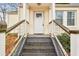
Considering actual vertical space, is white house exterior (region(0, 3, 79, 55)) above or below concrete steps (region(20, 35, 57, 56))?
above

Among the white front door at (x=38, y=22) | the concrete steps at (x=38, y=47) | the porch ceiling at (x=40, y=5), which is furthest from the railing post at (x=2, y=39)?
the white front door at (x=38, y=22)

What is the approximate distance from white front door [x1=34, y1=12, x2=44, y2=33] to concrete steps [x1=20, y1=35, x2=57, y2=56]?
1.94 meters

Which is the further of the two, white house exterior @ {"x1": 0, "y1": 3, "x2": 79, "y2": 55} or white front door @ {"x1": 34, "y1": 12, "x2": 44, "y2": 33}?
white front door @ {"x1": 34, "y1": 12, "x2": 44, "y2": 33}

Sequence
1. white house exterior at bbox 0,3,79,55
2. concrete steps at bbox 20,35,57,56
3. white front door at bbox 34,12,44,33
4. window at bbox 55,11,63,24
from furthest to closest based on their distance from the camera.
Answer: window at bbox 55,11,63,24 → white front door at bbox 34,12,44,33 → white house exterior at bbox 0,3,79,55 → concrete steps at bbox 20,35,57,56

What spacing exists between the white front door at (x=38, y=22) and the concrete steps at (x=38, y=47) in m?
1.94

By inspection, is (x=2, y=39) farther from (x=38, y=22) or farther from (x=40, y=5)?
(x=38, y=22)

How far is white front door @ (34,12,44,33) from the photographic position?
8.92 meters

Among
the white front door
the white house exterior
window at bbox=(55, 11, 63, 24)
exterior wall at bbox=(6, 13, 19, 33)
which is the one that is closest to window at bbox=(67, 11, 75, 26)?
the white house exterior

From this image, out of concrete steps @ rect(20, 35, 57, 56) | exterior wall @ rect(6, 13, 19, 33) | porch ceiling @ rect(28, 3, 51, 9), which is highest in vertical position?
porch ceiling @ rect(28, 3, 51, 9)

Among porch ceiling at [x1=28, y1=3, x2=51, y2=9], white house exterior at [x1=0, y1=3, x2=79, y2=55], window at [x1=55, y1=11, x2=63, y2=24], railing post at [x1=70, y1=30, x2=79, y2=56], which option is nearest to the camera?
railing post at [x1=70, y1=30, x2=79, y2=56]

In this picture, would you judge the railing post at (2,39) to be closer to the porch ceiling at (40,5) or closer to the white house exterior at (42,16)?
the white house exterior at (42,16)

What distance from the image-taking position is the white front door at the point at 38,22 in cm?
892

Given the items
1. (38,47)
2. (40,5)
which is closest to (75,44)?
(38,47)

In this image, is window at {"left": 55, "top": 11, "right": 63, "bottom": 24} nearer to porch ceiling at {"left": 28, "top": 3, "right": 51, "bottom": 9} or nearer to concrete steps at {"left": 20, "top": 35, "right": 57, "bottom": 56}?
porch ceiling at {"left": 28, "top": 3, "right": 51, "bottom": 9}
